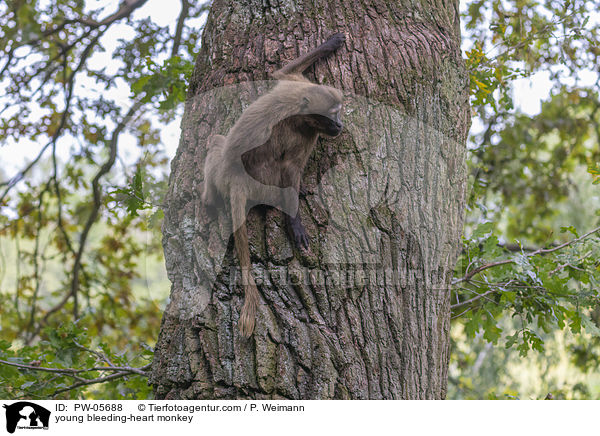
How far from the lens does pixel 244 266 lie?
2.18m

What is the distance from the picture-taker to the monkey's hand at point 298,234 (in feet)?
7.30

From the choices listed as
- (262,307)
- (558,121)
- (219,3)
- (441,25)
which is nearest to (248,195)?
(262,307)

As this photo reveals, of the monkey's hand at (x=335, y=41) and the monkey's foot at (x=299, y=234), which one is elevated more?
the monkey's hand at (x=335, y=41)

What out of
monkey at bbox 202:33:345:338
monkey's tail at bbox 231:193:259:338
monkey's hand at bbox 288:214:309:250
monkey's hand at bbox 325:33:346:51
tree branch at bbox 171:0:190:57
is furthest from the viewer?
tree branch at bbox 171:0:190:57

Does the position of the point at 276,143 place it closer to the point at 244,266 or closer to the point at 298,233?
the point at 298,233

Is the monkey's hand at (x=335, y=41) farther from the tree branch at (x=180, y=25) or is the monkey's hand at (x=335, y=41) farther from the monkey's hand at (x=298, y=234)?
the tree branch at (x=180, y=25)

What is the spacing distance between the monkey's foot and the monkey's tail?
0.21 meters

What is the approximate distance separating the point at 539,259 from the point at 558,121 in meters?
4.78

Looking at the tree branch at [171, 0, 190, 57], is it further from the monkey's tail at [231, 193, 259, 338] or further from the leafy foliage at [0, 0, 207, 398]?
the monkey's tail at [231, 193, 259, 338]

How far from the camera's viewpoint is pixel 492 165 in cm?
688
